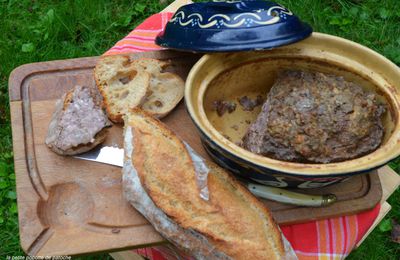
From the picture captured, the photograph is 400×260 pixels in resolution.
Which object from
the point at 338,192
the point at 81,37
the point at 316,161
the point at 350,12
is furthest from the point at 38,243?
the point at 350,12

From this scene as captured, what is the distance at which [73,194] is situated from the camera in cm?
162

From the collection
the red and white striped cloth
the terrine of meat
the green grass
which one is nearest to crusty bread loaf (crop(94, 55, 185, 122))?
the terrine of meat

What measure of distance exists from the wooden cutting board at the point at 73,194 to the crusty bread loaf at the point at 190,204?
122 millimetres

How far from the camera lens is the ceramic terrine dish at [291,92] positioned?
1.40m

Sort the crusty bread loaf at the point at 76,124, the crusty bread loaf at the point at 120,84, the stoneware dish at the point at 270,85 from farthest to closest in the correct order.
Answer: the crusty bread loaf at the point at 120,84 < the crusty bread loaf at the point at 76,124 < the stoneware dish at the point at 270,85

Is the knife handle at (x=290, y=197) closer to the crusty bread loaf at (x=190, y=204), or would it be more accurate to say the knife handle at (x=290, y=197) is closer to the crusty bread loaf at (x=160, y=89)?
the crusty bread loaf at (x=190, y=204)

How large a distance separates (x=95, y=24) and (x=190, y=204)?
222cm

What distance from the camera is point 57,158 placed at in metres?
1.68

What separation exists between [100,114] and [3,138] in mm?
1368

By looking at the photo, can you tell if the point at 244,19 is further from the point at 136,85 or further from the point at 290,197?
the point at 290,197

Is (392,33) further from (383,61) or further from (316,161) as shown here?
(316,161)

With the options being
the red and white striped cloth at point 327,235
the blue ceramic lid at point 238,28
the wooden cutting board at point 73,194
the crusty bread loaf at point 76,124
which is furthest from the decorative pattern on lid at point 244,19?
the red and white striped cloth at point 327,235

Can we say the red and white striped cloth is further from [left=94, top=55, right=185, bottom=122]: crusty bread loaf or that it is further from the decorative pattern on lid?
the decorative pattern on lid

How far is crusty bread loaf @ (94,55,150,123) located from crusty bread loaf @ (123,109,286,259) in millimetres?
215
